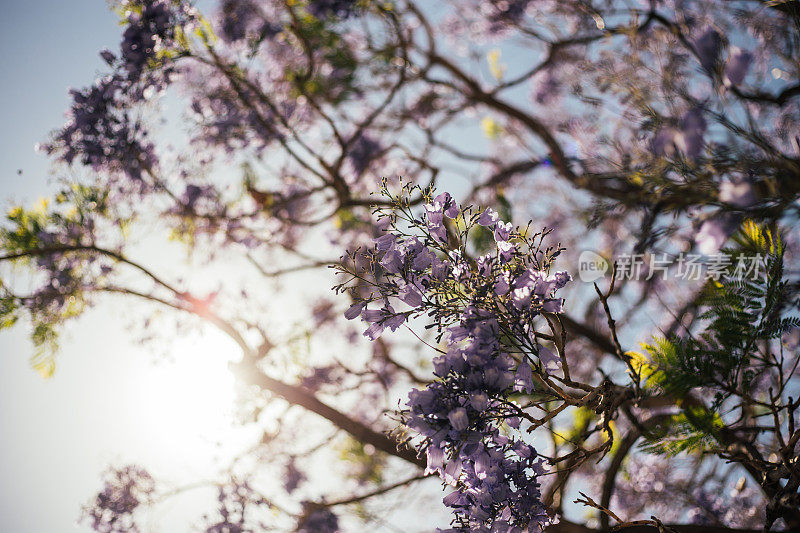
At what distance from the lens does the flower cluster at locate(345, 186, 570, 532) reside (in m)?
0.92

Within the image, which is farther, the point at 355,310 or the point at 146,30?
the point at 146,30

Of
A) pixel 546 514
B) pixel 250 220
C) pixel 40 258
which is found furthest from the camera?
pixel 250 220

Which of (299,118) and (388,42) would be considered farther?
(299,118)

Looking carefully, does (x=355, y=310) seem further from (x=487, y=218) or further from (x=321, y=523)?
(x=321, y=523)

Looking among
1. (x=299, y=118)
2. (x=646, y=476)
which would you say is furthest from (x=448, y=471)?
(x=299, y=118)

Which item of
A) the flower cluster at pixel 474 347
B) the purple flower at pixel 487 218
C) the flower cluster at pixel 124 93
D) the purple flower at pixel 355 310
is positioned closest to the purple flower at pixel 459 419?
the flower cluster at pixel 474 347

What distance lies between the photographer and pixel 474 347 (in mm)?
922

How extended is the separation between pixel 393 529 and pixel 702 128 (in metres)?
2.47

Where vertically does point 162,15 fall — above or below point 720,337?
above

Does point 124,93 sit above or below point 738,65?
above

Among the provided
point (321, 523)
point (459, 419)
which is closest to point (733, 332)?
point (459, 419)

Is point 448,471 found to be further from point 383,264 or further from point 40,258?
point 40,258

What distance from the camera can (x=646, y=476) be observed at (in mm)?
3680

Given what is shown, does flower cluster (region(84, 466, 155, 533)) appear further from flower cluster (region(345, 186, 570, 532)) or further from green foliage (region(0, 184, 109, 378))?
flower cluster (region(345, 186, 570, 532))
